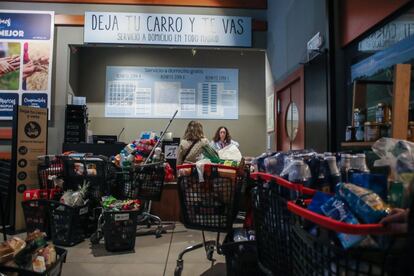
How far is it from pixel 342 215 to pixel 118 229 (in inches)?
92.6

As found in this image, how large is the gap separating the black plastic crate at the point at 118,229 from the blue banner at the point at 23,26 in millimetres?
3017

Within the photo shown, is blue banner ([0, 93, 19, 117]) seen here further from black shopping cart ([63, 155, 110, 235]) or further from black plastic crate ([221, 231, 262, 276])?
black plastic crate ([221, 231, 262, 276])

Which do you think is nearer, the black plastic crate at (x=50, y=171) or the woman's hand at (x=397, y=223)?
the woman's hand at (x=397, y=223)

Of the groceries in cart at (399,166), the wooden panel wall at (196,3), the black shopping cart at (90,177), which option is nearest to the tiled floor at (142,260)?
the black shopping cart at (90,177)

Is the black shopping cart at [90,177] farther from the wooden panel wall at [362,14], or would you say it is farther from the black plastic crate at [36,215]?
the wooden panel wall at [362,14]

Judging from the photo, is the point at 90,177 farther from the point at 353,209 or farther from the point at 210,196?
the point at 353,209

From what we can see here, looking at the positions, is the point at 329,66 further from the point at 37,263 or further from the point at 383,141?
the point at 37,263

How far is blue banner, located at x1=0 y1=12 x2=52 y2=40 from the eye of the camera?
429cm

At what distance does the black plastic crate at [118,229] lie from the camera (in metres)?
2.60

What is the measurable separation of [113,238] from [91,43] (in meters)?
2.94

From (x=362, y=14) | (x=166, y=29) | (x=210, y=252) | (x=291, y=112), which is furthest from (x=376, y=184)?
(x=166, y=29)

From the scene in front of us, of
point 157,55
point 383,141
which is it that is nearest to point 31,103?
point 157,55

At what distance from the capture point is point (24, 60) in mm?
4270

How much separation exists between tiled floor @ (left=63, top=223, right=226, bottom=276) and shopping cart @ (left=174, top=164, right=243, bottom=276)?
20.6 inches
